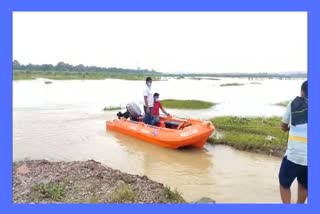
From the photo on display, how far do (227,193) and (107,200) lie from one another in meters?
2.04

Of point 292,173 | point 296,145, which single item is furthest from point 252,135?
point 296,145

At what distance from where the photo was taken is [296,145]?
411 cm

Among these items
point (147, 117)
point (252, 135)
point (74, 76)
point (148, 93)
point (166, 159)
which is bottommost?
point (166, 159)

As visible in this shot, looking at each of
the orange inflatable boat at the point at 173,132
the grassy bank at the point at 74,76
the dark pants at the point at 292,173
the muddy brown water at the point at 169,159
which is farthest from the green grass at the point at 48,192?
the grassy bank at the point at 74,76

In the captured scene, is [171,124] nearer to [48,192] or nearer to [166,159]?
[166,159]

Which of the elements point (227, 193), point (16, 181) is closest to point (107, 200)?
point (16, 181)

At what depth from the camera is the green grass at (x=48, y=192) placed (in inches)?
189

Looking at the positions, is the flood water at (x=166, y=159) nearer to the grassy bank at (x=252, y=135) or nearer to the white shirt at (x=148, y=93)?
the grassy bank at (x=252, y=135)

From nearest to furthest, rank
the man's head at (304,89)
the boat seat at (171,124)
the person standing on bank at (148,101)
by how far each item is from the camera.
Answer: the man's head at (304,89) < the person standing on bank at (148,101) < the boat seat at (171,124)

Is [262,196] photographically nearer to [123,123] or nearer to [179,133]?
[179,133]

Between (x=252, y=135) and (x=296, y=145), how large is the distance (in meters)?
5.58

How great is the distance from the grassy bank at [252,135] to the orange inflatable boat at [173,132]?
817 mm

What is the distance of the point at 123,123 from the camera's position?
11.0m

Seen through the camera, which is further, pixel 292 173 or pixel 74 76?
pixel 74 76
